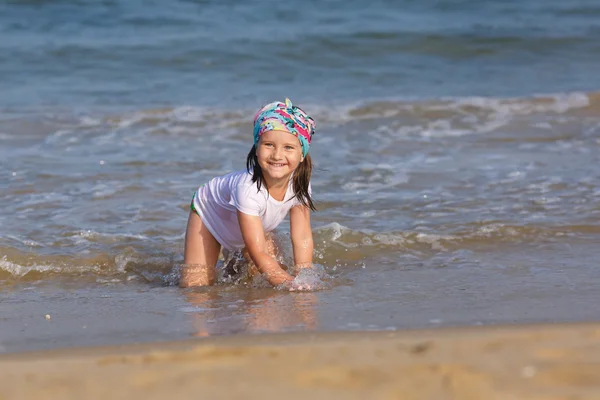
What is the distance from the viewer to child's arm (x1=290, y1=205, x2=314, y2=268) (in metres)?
4.66

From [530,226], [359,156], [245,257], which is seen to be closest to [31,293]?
[245,257]

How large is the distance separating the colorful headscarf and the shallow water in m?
0.78

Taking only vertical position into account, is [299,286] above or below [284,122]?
below

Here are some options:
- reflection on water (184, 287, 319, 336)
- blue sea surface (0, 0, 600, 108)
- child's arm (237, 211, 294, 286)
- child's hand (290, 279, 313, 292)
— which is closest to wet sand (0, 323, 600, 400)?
reflection on water (184, 287, 319, 336)

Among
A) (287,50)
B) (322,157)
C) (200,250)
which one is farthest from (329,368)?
(287,50)

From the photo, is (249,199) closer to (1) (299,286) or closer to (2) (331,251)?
(1) (299,286)

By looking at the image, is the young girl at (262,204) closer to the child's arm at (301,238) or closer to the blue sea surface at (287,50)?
the child's arm at (301,238)

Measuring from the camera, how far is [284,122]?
439 cm

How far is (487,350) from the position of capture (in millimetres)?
3047

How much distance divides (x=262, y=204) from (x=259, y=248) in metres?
0.23

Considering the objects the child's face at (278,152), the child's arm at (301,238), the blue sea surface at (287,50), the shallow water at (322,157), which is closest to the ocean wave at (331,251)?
the shallow water at (322,157)

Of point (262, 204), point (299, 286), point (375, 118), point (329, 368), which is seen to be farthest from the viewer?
point (375, 118)

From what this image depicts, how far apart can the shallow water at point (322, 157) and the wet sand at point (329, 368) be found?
25cm

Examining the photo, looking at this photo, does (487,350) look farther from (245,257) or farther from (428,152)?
(428,152)
